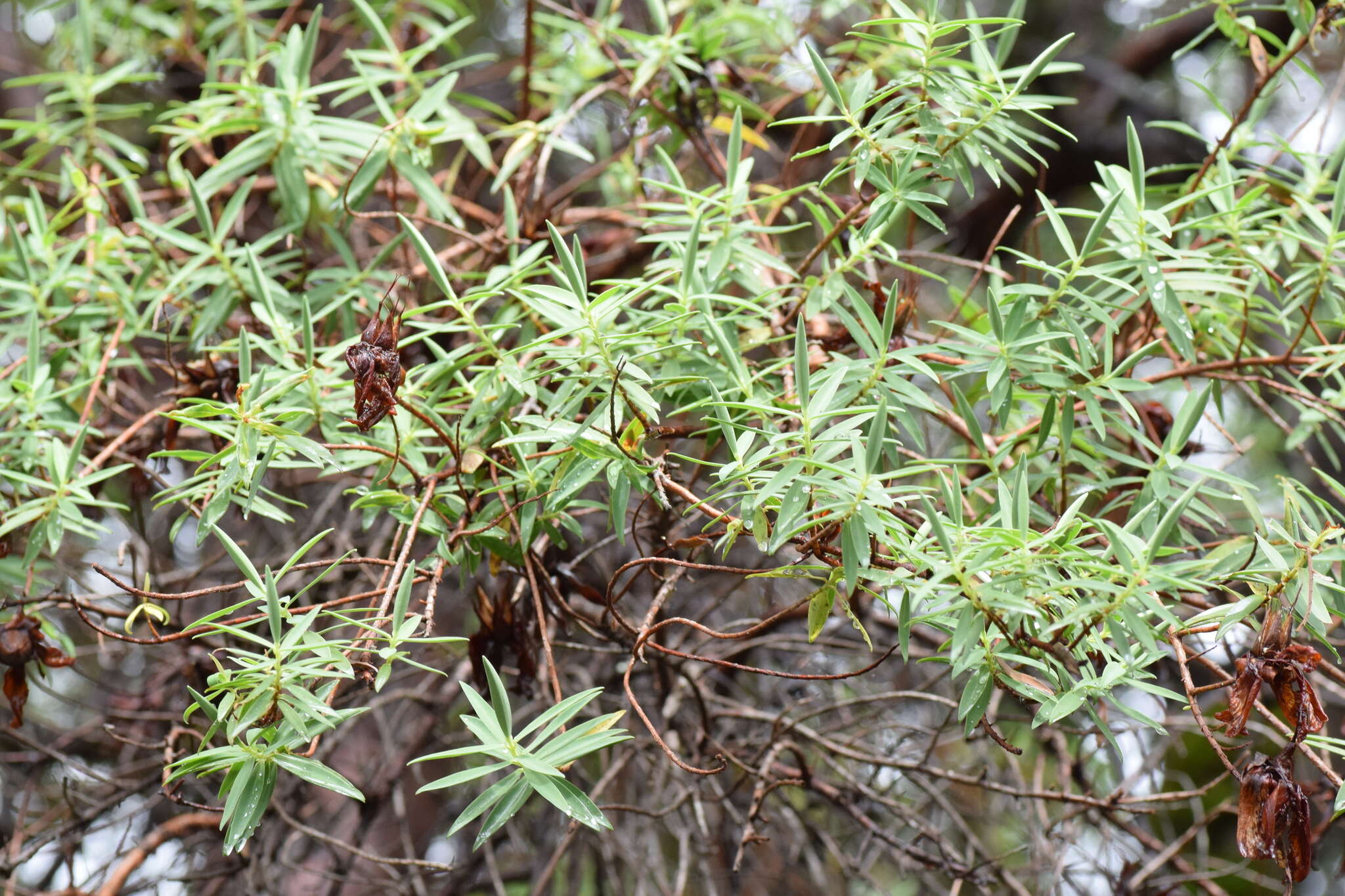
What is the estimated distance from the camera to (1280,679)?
78 cm

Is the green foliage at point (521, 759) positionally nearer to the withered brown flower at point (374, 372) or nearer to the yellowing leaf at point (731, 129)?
the withered brown flower at point (374, 372)

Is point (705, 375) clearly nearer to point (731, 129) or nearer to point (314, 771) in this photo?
point (314, 771)

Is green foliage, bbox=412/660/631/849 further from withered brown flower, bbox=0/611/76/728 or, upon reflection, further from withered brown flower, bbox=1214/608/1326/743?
withered brown flower, bbox=0/611/76/728

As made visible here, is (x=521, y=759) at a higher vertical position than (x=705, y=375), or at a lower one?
lower

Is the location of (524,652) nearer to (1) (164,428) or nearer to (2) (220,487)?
(2) (220,487)

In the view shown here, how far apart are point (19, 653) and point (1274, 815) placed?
3.92 ft

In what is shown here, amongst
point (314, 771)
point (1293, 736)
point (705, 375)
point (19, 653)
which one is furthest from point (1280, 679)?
point (19, 653)

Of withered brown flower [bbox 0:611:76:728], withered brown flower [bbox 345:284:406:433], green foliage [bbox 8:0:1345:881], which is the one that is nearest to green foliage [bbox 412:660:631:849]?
green foliage [bbox 8:0:1345:881]

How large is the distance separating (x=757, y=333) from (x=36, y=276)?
3.05 ft

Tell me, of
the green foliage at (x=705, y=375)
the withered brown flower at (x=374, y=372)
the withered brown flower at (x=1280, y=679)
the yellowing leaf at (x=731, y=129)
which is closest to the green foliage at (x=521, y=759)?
the green foliage at (x=705, y=375)

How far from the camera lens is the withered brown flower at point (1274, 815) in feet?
2.58

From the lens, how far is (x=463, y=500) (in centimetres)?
98

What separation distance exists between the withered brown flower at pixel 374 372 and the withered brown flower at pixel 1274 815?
765 millimetres

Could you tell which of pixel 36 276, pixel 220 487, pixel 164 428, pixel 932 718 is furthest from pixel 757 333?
→ pixel 932 718
